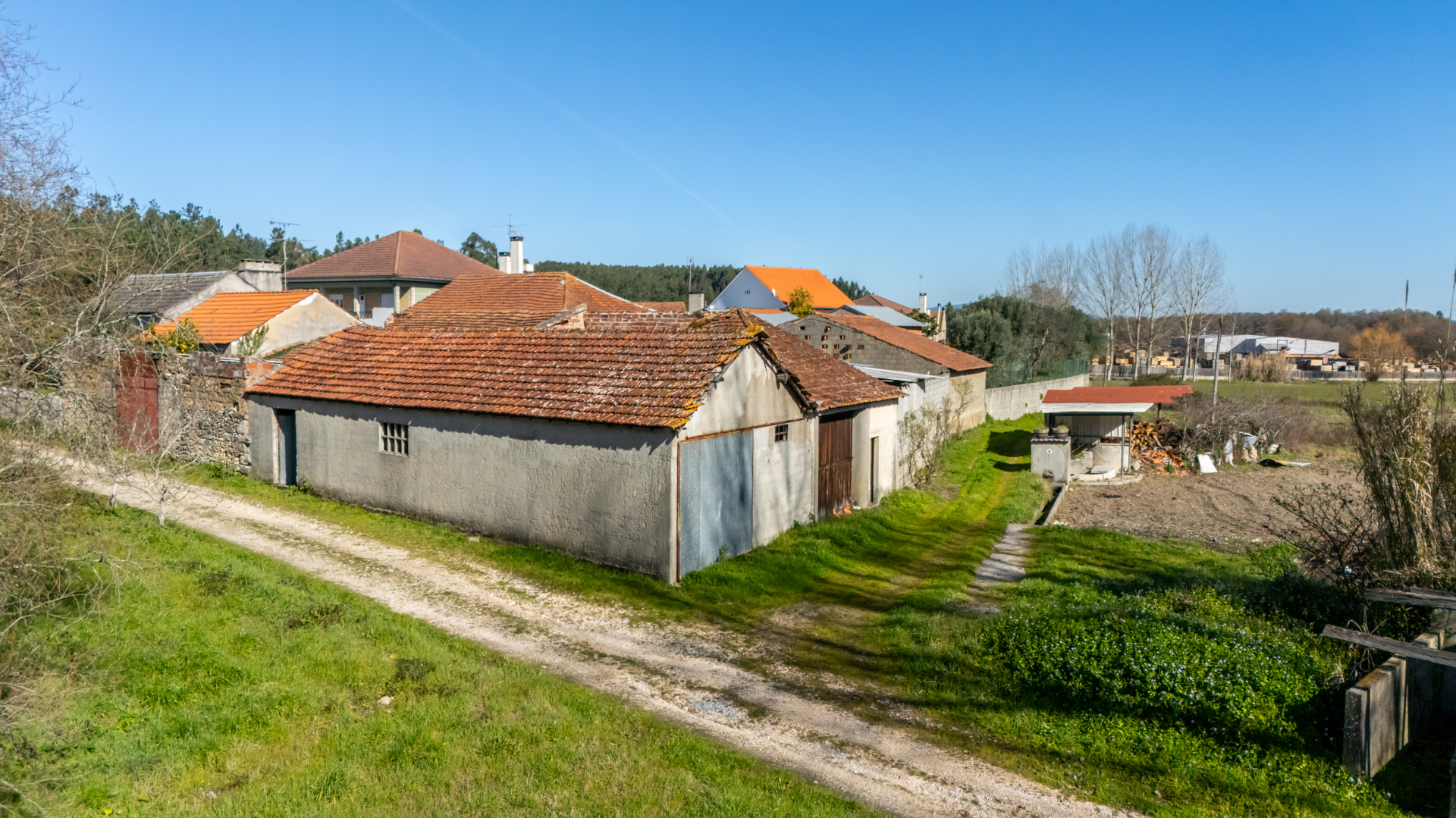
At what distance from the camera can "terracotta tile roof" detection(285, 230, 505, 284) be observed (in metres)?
37.5

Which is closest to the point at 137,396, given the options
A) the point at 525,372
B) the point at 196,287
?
the point at 196,287

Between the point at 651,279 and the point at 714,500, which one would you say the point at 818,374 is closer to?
the point at 714,500

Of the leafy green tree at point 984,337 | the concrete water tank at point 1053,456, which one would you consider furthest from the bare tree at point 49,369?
the leafy green tree at point 984,337

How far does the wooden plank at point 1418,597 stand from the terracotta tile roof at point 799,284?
51658 millimetres

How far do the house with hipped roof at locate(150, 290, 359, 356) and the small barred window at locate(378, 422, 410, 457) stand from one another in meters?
8.51

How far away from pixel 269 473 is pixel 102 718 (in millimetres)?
12767

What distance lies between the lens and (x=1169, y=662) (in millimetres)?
8461

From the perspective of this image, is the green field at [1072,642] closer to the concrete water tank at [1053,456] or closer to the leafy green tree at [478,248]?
the concrete water tank at [1053,456]

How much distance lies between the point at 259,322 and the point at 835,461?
16.7 metres

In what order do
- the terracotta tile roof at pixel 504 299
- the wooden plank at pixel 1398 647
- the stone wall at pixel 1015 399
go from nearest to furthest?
the wooden plank at pixel 1398 647
the terracotta tile roof at pixel 504 299
the stone wall at pixel 1015 399

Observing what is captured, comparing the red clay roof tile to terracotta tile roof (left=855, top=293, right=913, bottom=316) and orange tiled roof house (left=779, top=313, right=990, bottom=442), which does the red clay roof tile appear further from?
terracotta tile roof (left=855, top=293, right=913, bottom=316)

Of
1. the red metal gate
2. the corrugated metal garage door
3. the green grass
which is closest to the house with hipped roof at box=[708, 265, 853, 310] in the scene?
the red metal gate

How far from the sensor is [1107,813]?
6.53 metres

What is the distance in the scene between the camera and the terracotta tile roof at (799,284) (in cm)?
6131
